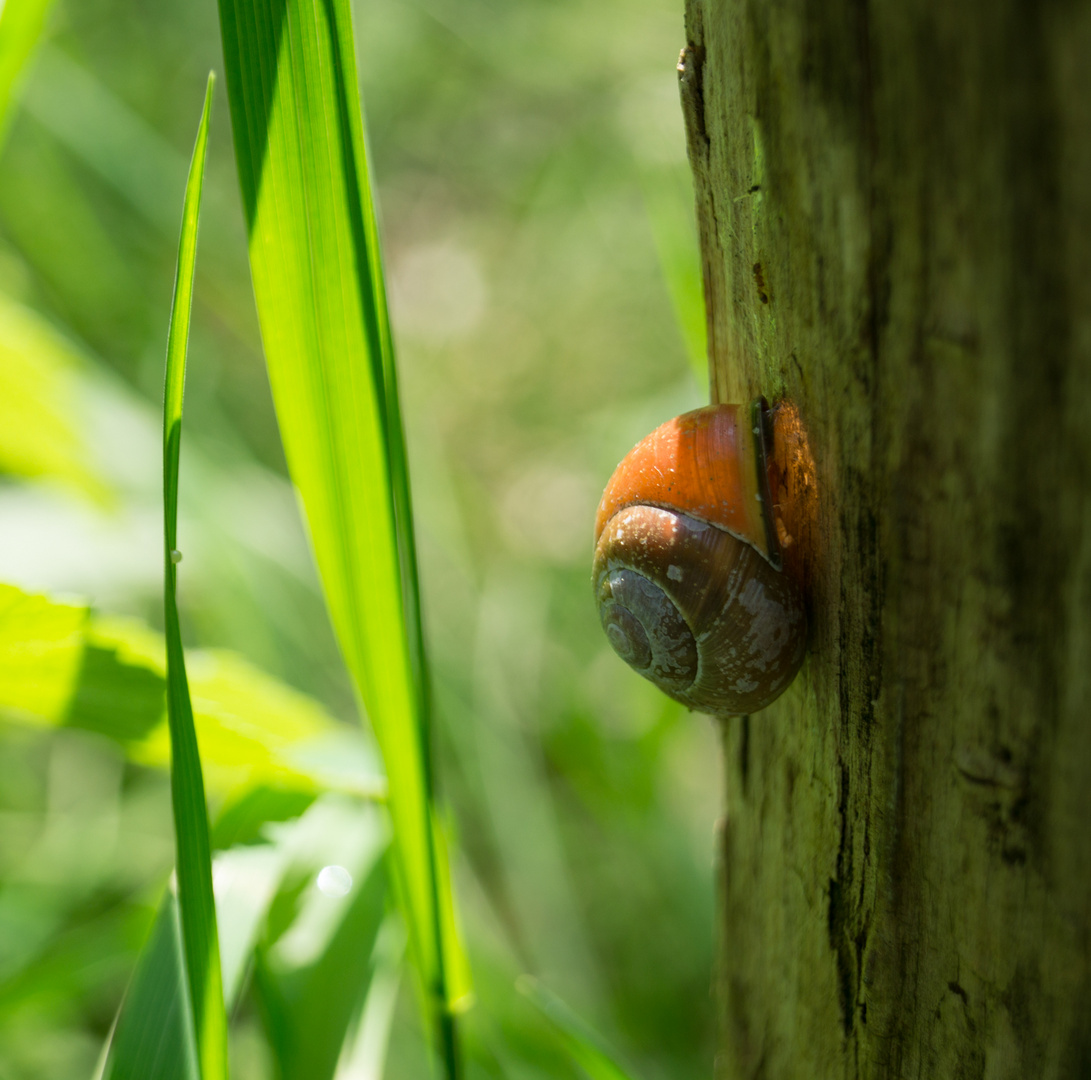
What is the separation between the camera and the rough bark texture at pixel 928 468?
0.30 m

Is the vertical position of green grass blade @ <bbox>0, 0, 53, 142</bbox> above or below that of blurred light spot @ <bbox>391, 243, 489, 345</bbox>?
below

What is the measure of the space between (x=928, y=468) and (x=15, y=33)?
709 mm

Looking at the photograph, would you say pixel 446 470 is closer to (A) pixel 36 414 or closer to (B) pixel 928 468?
(A) pixel 36 414

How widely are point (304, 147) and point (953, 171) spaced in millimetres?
399

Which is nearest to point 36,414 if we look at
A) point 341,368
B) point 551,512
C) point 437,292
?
point 341,368

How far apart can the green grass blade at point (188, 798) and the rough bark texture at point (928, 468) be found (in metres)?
0.34

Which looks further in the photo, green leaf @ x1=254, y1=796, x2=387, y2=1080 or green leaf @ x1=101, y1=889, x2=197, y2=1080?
green leaf @ x1=254, y1=796, x2=387, y2=1080

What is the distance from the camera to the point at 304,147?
54 cm

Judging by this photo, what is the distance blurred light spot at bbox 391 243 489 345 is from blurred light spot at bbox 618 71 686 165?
1166 millimetres

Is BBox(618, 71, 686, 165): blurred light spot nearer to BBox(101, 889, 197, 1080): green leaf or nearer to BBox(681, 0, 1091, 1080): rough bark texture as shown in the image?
BBox(681, 0, 1091, 1080): rough bark texture

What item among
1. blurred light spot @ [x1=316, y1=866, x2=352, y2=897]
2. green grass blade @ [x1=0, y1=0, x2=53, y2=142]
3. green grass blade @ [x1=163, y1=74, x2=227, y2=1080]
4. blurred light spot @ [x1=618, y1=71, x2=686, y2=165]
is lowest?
blurred light spot @ [x1=316, y1=866, x2=352, y2=897]

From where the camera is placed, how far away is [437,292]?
3059 mm

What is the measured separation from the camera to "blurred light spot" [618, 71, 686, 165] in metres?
1.43

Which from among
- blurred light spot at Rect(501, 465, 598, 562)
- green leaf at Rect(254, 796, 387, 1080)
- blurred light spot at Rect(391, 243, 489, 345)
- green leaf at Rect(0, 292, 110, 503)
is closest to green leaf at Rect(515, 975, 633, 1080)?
green leaf at Rect(254, 796, 387, 1080)
